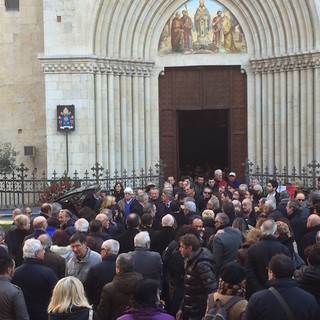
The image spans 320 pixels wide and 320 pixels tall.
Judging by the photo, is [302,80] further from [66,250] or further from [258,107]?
[66,250]

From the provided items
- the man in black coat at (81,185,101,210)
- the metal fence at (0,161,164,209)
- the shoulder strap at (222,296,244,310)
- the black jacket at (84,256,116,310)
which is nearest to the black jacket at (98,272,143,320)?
the black jacket at (84,256,116,310)

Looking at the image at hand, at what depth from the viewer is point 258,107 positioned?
22.9 metres

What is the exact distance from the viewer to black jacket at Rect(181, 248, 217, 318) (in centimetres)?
809

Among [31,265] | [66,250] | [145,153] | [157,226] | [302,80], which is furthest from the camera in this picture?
[145,153]

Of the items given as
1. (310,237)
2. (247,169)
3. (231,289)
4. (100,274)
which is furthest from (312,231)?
(247,169)

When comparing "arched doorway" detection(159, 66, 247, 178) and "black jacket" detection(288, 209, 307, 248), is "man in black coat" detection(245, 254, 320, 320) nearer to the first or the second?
"black jacket" detection(288, 209, 307, 248)

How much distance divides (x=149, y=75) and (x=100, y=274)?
15259 millimetres

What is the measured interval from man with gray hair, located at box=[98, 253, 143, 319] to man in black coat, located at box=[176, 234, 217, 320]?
28.1 inches

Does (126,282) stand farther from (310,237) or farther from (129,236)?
(310,237)

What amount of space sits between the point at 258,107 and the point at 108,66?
15.1ft

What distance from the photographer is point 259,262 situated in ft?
27.6

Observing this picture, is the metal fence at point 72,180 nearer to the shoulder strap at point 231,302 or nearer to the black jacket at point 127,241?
the black jacket at point 127,241

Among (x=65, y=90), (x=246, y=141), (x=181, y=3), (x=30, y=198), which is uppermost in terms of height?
(x=181, y=3)

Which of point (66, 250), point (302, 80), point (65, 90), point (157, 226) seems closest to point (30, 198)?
point (65, 90)
